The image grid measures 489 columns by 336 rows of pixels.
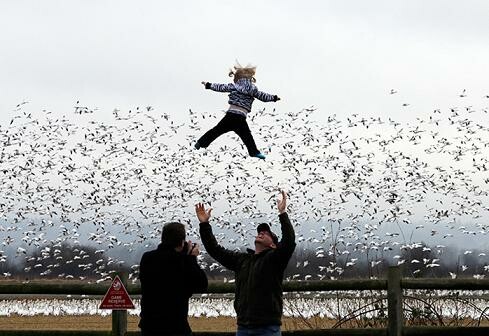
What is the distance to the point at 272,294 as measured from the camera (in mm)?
8695

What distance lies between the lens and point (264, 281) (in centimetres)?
866

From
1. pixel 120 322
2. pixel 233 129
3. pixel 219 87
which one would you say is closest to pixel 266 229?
pixel 219 87

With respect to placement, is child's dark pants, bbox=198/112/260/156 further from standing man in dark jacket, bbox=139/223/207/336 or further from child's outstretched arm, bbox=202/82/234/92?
standing man in dark jacket, bbox=139/223/207/336

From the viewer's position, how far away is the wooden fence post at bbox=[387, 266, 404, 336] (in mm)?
11617

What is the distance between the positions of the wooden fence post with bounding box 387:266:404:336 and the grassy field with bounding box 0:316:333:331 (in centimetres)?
674

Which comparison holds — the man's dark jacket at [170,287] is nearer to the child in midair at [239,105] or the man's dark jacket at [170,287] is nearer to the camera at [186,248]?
the camera at [186,248]

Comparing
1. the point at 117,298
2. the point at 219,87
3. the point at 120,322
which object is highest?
the point at 219,87

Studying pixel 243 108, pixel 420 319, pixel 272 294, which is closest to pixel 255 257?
pixel 272 294

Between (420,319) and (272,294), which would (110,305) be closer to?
(272,294)

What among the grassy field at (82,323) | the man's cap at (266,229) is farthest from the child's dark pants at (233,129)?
the grassy field at (82,323)

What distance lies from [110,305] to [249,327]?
323 cm

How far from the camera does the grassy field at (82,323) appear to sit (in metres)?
20.1

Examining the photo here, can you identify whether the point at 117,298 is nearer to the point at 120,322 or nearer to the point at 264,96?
the point at 120,322

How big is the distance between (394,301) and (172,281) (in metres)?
3.97
